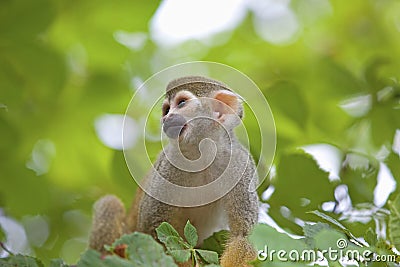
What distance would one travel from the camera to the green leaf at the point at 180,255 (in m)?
1.27

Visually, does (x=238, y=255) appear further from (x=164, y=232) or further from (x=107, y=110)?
(x=107, y=110)

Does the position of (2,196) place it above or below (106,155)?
below

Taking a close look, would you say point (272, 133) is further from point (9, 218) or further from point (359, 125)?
point (9, 218)

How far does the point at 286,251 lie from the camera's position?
119cm

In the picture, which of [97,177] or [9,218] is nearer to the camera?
[9,218]

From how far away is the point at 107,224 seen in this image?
261cm

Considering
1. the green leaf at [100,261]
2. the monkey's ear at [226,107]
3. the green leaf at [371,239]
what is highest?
the monkey's ear at [226,107]

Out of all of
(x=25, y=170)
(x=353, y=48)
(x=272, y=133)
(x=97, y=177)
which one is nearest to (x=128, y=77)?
(x=97, y=177)

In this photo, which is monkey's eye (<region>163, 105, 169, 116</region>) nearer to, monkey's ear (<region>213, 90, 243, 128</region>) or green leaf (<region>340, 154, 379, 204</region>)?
monkey's ear (<region>213, 90, 243, 128</region>)

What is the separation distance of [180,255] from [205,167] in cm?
82

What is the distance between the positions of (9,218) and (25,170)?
0.32 meters

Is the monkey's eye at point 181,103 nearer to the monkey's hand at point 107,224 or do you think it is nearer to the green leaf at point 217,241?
the green leaf at point 217,241

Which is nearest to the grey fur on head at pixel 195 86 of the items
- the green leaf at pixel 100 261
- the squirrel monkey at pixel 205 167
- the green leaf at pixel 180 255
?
the squirrel monkey at pixel 205 167

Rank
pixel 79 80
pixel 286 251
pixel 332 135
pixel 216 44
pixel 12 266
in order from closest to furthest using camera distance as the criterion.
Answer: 1. pixel 286 251
2. pixel 12 266
3. pixel 332 135
4. pixel 79 80
5. pixel 216 44
